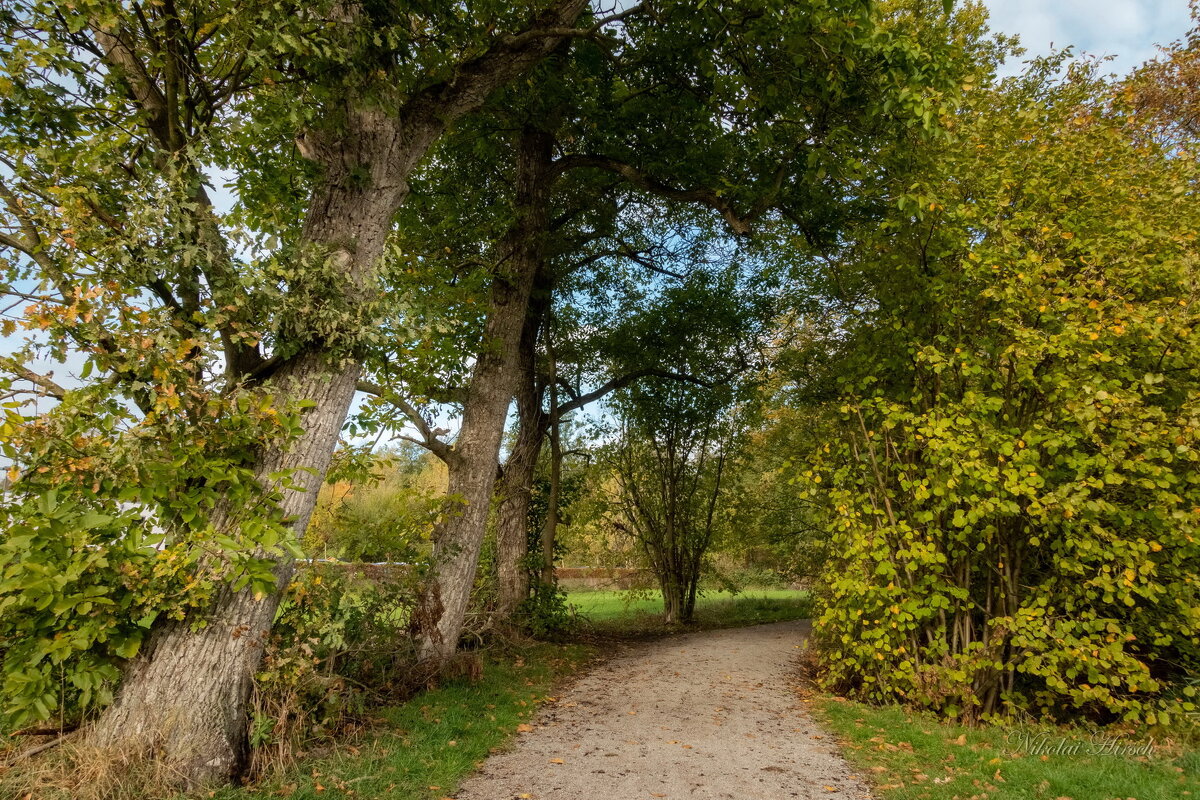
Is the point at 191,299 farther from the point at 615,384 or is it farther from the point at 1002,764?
the point at 615,384

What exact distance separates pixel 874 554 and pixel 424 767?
4761 millimetres

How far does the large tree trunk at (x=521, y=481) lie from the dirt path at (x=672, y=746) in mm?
2214

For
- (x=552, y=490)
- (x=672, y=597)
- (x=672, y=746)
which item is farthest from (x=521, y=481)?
(x=672, y=597)

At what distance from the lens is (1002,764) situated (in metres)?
4.89

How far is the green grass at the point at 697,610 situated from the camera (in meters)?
15.7

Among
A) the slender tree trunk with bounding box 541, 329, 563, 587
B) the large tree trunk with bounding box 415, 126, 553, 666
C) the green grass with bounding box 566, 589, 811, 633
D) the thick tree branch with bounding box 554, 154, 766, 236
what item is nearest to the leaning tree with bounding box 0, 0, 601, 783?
the large tree trunk with bounding box 415, 126, 553, 666

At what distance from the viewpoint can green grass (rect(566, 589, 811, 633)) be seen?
1573 cm

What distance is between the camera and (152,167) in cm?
428

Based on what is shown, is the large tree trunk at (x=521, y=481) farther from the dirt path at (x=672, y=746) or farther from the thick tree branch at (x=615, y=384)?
the dirt path at (x=672, y=746)

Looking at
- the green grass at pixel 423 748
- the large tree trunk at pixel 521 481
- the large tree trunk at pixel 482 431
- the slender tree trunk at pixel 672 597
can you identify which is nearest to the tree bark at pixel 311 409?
the green grass at pixel 423 748

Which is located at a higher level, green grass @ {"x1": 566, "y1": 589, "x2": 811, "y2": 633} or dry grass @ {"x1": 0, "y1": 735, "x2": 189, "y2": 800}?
dry grass @ {"x1": 0, "y1": 735, "x2": 189, "y2": 800}

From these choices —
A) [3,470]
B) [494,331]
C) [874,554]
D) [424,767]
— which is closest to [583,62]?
[494,331]

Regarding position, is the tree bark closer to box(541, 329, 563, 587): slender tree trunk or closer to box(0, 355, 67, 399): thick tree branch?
box(0, 355, 67, 399): thick tree branch

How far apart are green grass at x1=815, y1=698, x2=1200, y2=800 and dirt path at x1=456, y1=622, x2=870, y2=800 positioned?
339 mm
